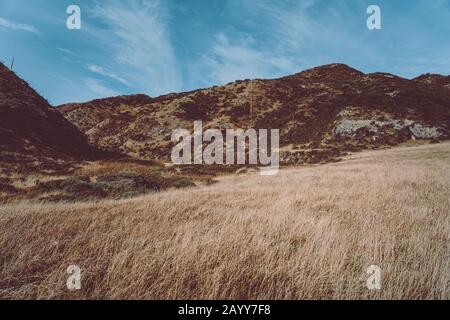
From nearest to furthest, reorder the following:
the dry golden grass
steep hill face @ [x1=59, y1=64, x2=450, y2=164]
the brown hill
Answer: the dry golden grass, steep hill face @ [x1=59, y1=64, x2=450, y2=164], the brown hill

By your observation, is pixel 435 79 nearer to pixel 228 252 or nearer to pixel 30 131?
pixel 30 131

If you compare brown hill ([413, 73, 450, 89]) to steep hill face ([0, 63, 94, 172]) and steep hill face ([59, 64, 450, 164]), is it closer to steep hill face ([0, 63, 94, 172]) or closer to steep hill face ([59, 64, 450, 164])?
steep hill face ([59, 64, 450, 164])

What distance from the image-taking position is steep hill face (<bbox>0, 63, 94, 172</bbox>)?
79.2ft

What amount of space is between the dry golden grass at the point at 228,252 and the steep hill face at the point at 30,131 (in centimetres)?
1960

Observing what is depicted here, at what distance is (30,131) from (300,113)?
37.5m

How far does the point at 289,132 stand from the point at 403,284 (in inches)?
1553

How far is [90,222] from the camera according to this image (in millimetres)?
5836

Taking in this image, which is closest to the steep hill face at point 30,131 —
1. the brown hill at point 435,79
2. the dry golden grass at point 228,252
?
the dry golden grass at point 228,252

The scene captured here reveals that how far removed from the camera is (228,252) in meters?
4.11

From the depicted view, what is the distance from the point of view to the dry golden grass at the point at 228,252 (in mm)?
3270

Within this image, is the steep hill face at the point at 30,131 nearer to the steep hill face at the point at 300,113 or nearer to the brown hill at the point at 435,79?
the steep hill face at the point at 300,113

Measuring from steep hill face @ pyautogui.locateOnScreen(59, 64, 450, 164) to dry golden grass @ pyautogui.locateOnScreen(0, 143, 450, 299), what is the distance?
24.4m

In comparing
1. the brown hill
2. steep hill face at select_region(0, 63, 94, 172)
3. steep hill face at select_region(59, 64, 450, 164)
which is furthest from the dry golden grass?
the brown hill
